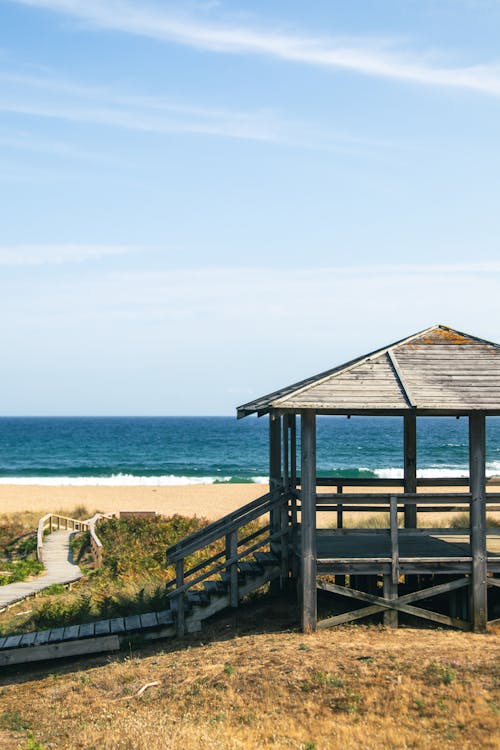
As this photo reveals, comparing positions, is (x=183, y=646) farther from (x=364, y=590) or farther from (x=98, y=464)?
(x=98, y=464)

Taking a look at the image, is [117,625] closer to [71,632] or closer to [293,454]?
[71,632]

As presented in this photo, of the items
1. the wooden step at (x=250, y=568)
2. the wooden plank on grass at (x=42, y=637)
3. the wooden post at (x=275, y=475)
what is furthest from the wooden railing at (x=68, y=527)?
the wooden step at (x=250, y=568)

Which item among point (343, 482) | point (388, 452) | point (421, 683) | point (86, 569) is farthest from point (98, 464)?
point (421, 683)

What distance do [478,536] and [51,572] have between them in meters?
13.9

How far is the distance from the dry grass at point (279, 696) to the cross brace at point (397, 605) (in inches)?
9.5

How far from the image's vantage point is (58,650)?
13.7 metres

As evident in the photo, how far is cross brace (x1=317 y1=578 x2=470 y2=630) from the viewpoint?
12883 mm

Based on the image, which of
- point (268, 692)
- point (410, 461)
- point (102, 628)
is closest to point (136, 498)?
point (410, 461)

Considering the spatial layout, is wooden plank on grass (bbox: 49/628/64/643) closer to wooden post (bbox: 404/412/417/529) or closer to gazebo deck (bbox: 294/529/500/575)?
gazebo deck (bbox: 294/529/500/575)

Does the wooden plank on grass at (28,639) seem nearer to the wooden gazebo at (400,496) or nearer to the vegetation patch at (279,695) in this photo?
the vegetation patch at (279,695)

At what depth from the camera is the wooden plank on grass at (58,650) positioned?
13.6 m

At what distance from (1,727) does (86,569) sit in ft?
44.4

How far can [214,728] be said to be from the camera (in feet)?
30.2

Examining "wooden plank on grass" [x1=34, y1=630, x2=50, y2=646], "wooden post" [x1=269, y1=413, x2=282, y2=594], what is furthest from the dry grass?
"wooden post" [x1=269, y1=413, x2=282, y2=594]
